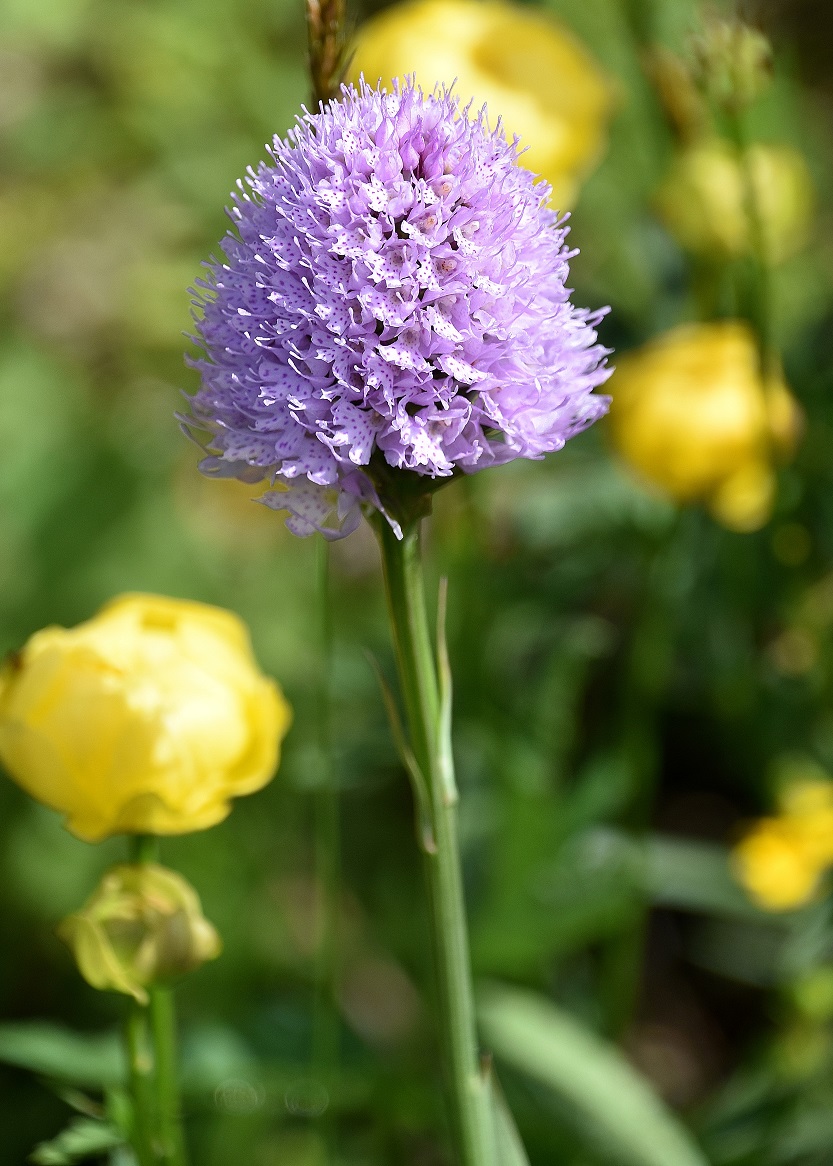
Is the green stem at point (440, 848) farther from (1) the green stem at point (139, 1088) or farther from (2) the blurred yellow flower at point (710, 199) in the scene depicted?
(2) the blurred yellow flower at point (710, 199)

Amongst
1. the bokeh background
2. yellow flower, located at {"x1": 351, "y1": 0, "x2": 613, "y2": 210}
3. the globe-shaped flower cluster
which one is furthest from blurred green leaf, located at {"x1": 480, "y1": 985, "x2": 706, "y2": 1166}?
yellow flower, located at {"x1": 351, "y1": 0, "x2": 613, "y2": 210}

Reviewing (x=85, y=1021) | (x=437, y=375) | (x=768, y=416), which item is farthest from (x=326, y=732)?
(x=85, y=1021)

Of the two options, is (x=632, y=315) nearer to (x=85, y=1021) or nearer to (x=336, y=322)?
(x=336, y=322)

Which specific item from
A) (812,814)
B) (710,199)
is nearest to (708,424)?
(710,199)

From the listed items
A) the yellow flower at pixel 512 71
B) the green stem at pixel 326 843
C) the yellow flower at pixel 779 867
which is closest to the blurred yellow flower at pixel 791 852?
the yellow flower at pixel 779 867

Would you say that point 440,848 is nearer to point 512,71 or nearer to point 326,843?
point 326,843
